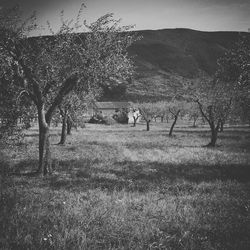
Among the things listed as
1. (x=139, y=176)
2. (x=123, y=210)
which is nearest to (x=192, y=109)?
(x=139, y=176)

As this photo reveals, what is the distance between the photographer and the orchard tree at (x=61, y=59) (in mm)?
13055

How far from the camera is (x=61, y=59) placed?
45.5 ft

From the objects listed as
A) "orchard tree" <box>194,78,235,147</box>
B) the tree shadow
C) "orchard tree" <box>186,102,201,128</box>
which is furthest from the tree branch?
"orchard tree" <box>186,102,201,128</box>

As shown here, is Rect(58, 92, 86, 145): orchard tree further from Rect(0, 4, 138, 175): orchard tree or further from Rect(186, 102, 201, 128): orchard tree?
Rect(186, 102, 201, 128): orchard tree

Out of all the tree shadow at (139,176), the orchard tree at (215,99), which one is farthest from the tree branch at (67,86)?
the orchard tree at (215,99)

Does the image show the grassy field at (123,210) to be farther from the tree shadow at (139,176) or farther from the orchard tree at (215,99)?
the orchard tree at (215,99)

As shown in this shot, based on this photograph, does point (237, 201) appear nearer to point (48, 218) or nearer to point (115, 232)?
point (115, 232)

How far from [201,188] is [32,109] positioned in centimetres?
1053

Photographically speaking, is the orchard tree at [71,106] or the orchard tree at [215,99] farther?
the orchard tree at [215,99]

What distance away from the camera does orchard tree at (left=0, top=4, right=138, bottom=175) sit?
1305 centimetres

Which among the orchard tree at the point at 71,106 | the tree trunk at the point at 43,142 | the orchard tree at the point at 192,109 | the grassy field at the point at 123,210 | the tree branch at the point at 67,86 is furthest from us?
the orchard tree at the point at 192,109

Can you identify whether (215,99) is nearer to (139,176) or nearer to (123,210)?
(139,176)

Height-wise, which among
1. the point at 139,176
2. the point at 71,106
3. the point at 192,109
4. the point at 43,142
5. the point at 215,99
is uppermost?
the point at 215,99

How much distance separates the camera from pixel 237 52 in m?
17.5
